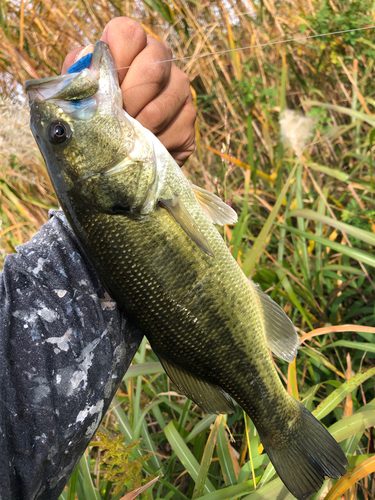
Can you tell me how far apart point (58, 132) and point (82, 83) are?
0.59ft

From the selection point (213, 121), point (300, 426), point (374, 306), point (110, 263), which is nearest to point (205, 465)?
point (300, 426)

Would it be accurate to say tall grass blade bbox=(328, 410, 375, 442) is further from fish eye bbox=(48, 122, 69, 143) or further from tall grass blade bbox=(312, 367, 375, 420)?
fish eye bbox=(48, 122, 69, 143)

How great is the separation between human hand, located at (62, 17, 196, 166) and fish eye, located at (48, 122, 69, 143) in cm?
25

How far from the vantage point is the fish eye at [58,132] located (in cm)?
140

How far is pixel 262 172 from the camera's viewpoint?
3.44 meters

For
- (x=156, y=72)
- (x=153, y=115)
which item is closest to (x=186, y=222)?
(x=153, y=115)

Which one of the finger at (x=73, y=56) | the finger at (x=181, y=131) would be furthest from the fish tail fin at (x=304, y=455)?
the finger at (x=73, y=56)

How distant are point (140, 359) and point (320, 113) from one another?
2.32 meters

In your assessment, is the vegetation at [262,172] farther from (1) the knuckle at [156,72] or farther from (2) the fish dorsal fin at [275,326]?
(1) the knuckle at [156,72]

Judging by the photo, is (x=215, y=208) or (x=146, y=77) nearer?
(x=146, y=77)

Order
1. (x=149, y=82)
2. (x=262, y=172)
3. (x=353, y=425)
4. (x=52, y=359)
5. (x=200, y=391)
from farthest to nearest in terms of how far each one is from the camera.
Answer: (x=262, y=172), (x=353, y=425), (x=200, y=391), (x=149, y=82), (x=52, y=359)

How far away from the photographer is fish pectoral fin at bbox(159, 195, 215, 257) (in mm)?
1420

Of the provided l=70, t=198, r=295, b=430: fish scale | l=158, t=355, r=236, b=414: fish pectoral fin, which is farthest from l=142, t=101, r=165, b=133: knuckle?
l=158, t=355, r=236, b=414: fish pectoral fin

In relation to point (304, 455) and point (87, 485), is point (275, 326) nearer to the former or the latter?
point (304, 455)
